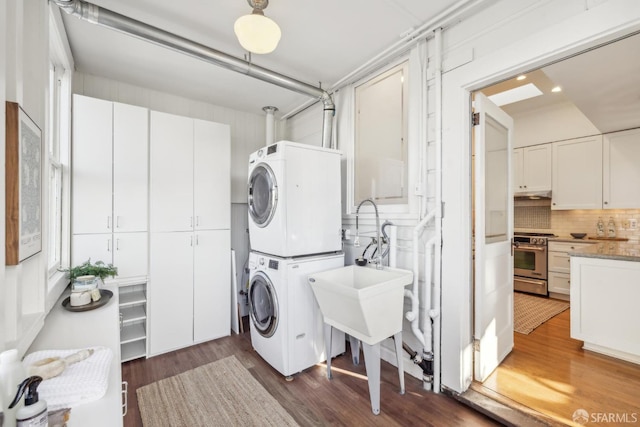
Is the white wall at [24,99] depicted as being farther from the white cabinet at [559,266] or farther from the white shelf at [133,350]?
the white cabinet at [559,266]

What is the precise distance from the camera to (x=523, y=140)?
15.4 ft

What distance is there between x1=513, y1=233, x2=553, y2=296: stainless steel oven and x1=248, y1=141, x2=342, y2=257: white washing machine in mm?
3212

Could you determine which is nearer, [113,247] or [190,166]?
[113,247]

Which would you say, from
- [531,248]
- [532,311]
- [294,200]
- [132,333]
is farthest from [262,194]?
[531,248]

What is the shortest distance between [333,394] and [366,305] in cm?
86

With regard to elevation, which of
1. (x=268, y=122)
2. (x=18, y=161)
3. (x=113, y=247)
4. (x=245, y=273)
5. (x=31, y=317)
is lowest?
(x=245, y=273)

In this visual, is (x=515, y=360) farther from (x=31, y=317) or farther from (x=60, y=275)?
(x=60, y=275)

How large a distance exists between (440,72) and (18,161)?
246 centimetres

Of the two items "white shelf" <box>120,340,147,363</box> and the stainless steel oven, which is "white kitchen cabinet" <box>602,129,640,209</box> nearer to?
the stainless steel oven

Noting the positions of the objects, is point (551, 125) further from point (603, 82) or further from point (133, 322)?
point (133, 322)

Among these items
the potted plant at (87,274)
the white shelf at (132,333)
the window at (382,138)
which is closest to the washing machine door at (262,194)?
the window at (382,138)

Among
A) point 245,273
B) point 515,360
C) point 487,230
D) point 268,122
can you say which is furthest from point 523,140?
point 245,273

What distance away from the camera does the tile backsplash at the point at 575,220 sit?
3992 millimetres

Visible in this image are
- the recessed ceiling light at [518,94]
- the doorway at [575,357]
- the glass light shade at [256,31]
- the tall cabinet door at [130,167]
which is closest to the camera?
the glass light shade at [256,31]
